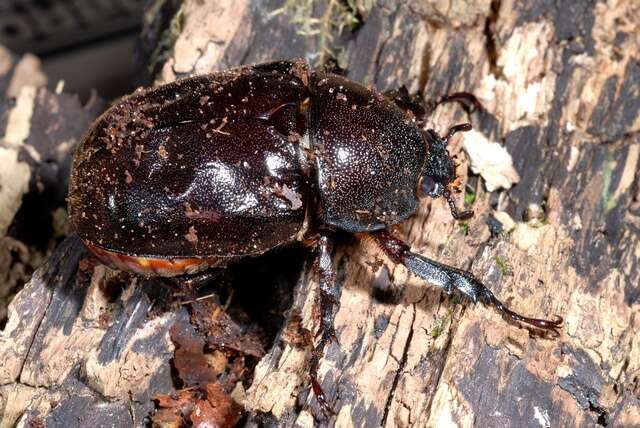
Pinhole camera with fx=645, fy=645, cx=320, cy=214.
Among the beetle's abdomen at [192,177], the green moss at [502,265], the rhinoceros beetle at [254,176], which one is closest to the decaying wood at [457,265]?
the green moss at [502,265]

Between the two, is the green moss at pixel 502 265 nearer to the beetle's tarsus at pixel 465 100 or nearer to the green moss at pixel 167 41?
the beetle's tarsus at pixel 465 100

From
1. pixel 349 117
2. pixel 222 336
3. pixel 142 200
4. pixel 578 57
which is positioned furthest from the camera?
pixel 578 57

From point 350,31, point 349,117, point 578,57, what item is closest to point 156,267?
point 349,117

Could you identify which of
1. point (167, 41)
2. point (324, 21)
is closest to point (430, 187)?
point (324, 21)

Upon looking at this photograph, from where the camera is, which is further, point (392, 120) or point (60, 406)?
point (392, 120)

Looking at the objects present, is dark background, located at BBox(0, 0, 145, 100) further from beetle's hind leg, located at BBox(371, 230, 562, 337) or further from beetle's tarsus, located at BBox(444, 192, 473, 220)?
beetle's hind leg, located at BBox(371, 230, 562, 337)

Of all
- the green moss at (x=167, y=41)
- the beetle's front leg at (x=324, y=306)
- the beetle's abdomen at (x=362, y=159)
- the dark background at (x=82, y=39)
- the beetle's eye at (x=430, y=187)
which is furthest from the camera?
the dark background at (x=82, y=39)

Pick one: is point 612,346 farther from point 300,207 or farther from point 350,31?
point 350,31
